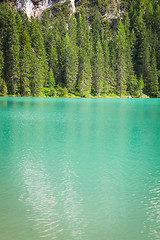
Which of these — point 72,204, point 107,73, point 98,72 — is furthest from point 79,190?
point 107,73

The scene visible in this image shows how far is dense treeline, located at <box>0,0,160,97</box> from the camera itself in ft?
269

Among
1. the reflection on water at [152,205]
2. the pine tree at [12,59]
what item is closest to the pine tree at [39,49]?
the pine tree at [12,59]

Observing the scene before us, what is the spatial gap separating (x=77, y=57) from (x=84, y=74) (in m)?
7.70

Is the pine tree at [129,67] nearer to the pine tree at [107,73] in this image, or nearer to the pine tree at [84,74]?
the pine tree at [107,73]

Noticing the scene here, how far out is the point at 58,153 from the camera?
13.9 m

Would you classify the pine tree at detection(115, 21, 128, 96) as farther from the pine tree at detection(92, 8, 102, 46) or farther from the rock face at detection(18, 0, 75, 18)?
the rock face at detection(18, 0, 75, 18)

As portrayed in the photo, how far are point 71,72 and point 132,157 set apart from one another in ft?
271

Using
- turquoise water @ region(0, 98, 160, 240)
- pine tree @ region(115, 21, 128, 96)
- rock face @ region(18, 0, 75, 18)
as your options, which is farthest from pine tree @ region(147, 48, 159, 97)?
turquoise water @ region(0, 98, 160, 240)

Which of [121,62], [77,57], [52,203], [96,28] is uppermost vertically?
[96,28]

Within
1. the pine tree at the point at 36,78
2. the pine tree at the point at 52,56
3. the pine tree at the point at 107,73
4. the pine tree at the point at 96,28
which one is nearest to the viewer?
the pine tree at the point at 36,78

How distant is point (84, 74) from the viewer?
9475 centimetres

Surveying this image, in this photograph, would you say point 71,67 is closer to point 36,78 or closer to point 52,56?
point 52,56

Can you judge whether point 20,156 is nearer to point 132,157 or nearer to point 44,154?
point 44,154

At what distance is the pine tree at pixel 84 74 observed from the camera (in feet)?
303
